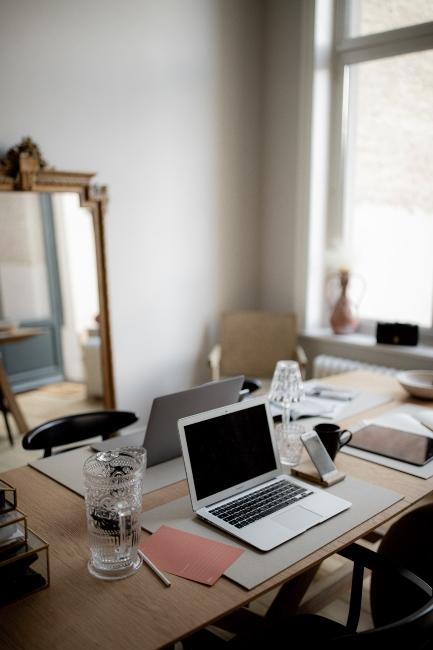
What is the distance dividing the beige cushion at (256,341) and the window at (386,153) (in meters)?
0.61

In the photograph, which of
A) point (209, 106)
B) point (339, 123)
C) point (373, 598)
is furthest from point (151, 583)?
point (339, 123)

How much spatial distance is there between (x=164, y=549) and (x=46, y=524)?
1.11 feet

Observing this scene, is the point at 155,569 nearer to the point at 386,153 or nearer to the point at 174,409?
the point at 174,409

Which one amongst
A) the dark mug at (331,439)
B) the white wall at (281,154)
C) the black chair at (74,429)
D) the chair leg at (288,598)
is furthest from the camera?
the white wall at (281,154)

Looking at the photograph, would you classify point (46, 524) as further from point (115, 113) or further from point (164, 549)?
point (115, 113)

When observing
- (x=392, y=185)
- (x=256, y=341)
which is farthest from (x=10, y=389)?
(x=392, y=185)

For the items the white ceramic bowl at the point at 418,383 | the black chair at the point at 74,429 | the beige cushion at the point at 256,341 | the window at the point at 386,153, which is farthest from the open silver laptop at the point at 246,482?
the window at the point at 386,153

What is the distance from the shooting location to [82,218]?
2957mm

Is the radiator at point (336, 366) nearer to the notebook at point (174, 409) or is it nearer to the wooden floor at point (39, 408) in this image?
the wooden floor at point (39, 408)

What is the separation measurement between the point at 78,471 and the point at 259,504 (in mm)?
595

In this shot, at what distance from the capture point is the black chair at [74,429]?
206 cm

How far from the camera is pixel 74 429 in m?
2.18

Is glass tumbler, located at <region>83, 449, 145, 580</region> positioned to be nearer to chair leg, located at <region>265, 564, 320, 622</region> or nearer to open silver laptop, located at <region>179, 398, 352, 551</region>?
open silver laptop, located at <region>179, 398, 352, 551</region>

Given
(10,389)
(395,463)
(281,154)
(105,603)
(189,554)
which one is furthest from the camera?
(281,154)
